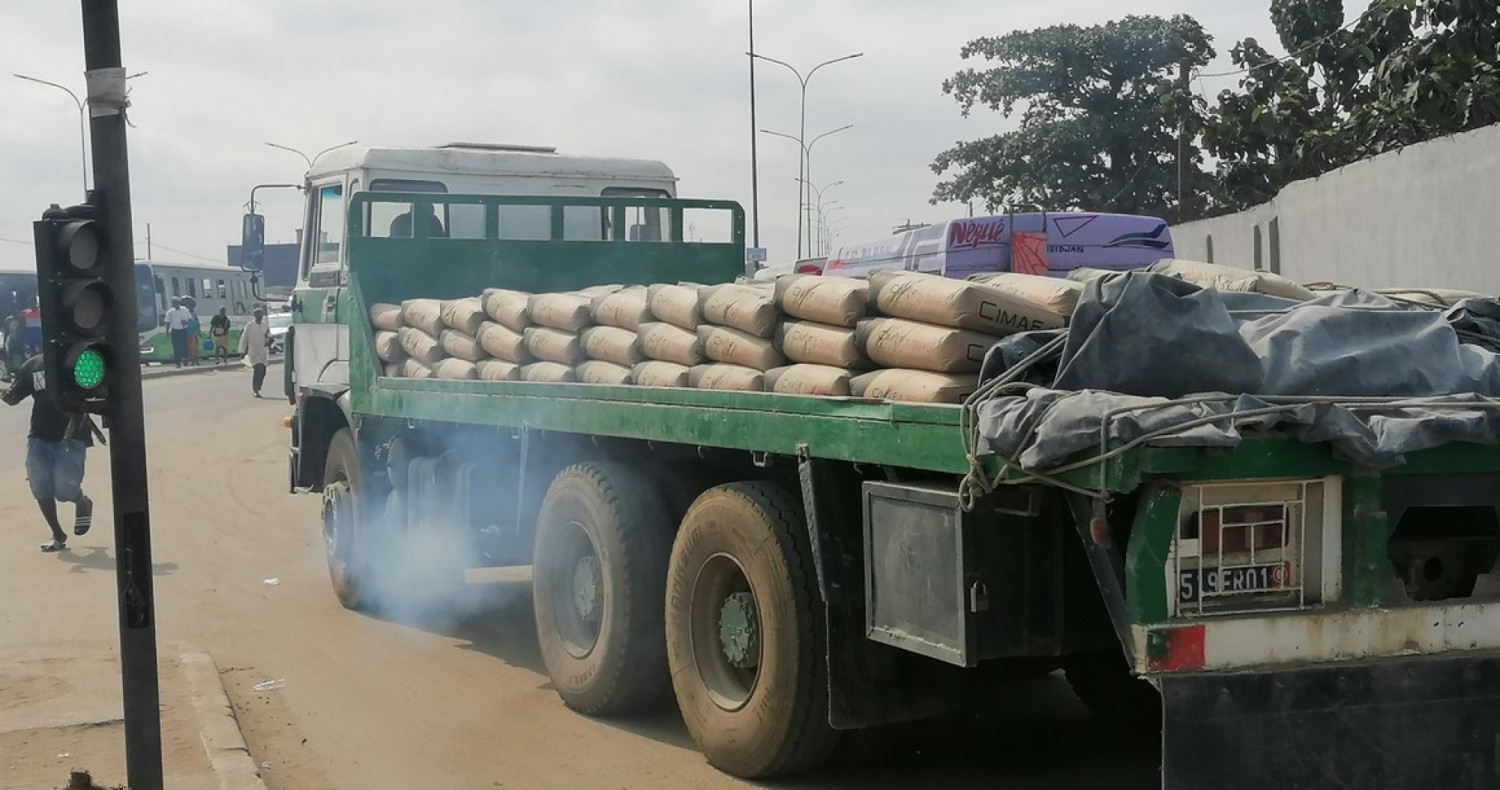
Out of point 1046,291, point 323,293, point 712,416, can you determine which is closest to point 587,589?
point 712,416

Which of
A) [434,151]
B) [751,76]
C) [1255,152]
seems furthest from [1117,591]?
[751,76]

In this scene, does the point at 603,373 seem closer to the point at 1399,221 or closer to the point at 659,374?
the point at 659,374

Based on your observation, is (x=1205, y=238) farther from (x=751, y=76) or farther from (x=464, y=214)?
(x=751, y=76)

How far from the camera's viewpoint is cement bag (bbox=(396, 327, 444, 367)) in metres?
8.74

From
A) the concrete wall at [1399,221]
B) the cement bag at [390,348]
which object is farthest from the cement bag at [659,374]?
the concrete wall at [1399,221]

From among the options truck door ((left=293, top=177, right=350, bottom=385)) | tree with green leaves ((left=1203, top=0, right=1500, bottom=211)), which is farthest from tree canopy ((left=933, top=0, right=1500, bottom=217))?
truck door ((left=293, top=177, right=350, bottom=385))

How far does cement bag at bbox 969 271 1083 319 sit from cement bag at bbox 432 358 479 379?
142 inches

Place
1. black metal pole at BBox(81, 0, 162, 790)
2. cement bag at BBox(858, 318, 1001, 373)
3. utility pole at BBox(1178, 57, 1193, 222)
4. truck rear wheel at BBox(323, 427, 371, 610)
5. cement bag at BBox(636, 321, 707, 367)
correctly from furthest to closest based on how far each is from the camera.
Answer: utility pole at BBox(1178, 57, 1193, 222) < truck rear wheel at BBox(323, 427, 371, 610) < cement bag at BBox(636, 321, 707, 367) < black metal pole at BBox(81, 0, 162, 790) < cement bag at BBox(858, 318, 1001, 373)

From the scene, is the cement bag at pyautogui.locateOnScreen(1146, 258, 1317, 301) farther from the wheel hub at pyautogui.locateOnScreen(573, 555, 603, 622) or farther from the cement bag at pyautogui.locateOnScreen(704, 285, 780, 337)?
the wheel hub at pyautogui.locateOnScreen(573, 555, 603, 622)

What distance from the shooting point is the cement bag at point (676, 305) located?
21.5 ft

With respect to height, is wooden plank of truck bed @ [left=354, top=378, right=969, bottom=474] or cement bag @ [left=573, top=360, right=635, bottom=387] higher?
cement bag @ [left=573, top=360, right=635, bottom=387]

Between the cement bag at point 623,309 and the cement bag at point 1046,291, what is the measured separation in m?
1.97

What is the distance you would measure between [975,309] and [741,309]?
52.3 inches

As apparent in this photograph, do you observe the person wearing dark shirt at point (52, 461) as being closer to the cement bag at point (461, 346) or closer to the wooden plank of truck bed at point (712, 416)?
the wooden plank of truck bed at point (712, 416)
